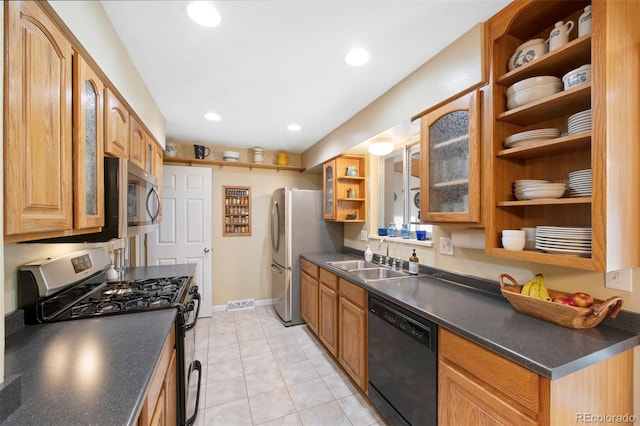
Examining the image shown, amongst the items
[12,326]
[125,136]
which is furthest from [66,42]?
[12,326]

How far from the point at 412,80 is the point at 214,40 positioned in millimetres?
1326

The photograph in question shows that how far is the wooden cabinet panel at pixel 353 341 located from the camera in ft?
6.45

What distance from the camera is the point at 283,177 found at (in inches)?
165

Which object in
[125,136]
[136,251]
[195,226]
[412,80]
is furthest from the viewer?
[195,226]

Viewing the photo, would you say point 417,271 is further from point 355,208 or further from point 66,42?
point 66,42

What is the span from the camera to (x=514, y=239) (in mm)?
1347

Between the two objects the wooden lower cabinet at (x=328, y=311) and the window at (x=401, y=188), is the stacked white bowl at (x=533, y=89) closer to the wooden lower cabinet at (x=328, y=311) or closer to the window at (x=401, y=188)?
the window at (x=401, y=188)

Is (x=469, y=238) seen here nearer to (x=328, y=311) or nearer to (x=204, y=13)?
(x=328, y=311)

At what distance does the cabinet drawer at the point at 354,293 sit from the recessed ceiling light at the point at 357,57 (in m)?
1.58

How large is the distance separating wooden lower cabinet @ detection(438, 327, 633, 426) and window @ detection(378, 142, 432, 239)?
4.27ft

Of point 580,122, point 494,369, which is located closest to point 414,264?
point 494,369

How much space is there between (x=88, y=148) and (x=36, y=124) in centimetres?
37

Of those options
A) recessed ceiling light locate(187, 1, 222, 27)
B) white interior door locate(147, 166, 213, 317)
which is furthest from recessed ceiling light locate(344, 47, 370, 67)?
white interior door locate(147, 166, 213, 317)

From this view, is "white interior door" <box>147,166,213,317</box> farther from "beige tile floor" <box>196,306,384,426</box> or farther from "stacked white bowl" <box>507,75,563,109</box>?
"stacked white bowl" <box>507,75,563,109</box>
